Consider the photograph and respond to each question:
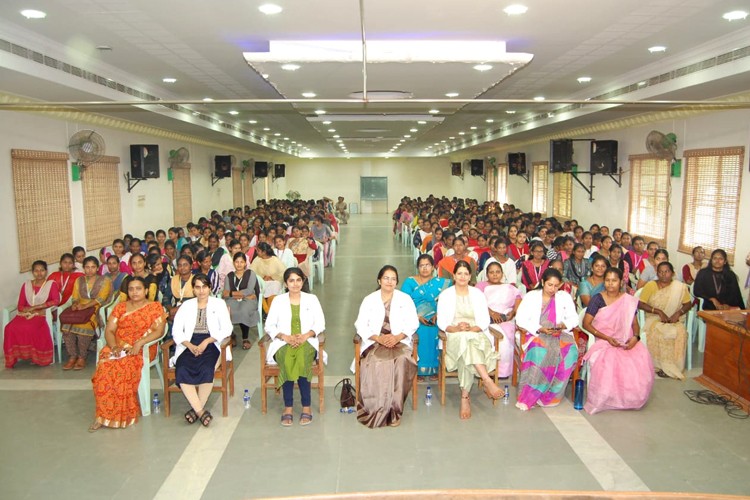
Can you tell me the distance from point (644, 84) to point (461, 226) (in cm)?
436

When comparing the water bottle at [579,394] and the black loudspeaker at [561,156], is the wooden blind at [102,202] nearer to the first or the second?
the water bottle at [579,394]

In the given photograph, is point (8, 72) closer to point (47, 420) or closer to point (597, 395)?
point (47, 420)

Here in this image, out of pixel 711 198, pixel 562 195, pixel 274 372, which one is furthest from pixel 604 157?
pixel 274 372

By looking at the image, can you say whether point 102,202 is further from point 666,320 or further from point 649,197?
point 649,197

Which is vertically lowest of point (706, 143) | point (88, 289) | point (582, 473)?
point (582, 473)

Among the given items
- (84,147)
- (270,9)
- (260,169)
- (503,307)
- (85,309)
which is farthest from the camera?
(260,169)

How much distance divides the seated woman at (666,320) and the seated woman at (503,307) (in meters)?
Result: 1.46

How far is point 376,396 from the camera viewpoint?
504 centimetres

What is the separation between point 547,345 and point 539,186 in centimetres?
1308

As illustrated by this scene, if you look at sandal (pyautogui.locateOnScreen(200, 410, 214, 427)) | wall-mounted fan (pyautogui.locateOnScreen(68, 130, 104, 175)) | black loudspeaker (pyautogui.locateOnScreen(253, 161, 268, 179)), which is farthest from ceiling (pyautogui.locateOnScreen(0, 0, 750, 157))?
black loudspeaker (pyautogui.locateOnScreen(253, 161, 268, 179))

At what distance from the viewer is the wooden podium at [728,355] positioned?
17.4 feet

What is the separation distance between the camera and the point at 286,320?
5.25 metres

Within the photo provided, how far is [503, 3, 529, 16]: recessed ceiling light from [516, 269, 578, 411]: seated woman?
2.32 metres

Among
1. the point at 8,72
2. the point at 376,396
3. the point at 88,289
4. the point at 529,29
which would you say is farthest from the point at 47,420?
the point at 529,29
